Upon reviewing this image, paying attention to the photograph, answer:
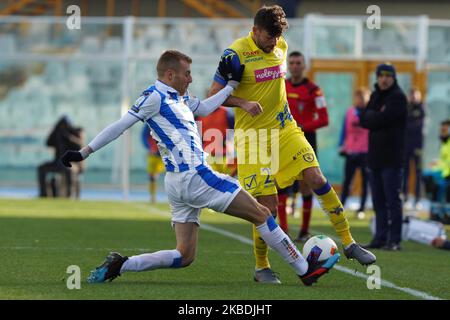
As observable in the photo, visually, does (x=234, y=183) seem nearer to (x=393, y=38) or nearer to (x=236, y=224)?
(x=236, y=224)

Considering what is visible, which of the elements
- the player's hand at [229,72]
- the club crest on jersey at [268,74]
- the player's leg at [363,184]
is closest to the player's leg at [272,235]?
the player's hand at [229,72]

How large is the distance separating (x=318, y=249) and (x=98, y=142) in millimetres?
1961

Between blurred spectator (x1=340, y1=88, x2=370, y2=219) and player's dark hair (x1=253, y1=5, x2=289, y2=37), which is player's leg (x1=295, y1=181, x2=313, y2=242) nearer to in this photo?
player's dark hair (x1=253, y1=5, x2=289, y2=37)

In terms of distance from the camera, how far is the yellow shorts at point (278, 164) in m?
10.1

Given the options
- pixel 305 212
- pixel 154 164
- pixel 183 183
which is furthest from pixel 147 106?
pixel 154 164

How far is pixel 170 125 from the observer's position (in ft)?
29.5

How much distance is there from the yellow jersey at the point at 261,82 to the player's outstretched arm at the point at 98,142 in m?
1.51

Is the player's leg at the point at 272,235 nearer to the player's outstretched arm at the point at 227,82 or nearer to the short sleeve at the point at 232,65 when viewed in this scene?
the player's outstretched arm at the point at 227,82

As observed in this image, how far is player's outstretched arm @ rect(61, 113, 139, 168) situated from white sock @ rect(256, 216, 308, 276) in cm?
130

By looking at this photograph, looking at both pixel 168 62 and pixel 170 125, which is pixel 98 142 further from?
pixel 168 62

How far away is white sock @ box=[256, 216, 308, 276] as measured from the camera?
907 centimetres

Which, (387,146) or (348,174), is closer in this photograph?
(387,146)
